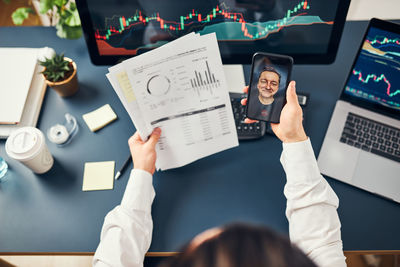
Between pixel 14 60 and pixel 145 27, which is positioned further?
pixel 14 60

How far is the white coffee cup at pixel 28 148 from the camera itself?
894mm

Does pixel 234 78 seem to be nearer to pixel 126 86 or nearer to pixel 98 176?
pixel 126 86

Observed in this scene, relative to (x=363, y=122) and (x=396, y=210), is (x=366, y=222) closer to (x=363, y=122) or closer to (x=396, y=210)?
(x=396, y=210)

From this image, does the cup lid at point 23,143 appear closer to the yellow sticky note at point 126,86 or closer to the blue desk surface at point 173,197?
the blue desk surface at point 173,197

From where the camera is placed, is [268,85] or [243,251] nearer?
[243,251]

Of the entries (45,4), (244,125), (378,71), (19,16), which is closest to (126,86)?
(244,125)

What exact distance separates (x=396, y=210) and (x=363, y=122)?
0.25 meters

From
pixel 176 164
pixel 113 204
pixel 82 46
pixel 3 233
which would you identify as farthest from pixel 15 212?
pixel 82 46

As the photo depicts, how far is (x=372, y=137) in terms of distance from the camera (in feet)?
3.18

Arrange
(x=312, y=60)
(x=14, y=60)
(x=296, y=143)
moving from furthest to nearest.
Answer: (x=14, y=60) < (x=312, y=60) < (x=296, y=143)

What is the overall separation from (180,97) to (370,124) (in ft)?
1.77

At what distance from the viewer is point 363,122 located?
3.24ft

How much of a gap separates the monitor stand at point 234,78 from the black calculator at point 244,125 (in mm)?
39

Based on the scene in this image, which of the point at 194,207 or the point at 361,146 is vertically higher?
the point at 361,146
